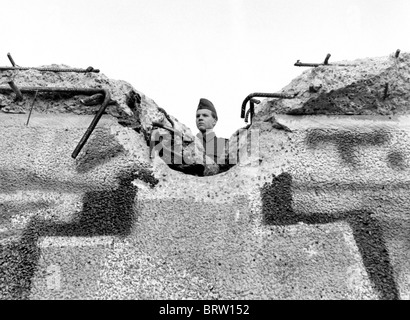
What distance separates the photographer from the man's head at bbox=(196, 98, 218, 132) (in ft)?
15.6

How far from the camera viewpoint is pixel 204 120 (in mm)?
4777

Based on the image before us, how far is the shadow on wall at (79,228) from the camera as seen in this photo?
8.56ft

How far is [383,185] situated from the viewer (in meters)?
3.16

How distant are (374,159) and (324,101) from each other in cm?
72

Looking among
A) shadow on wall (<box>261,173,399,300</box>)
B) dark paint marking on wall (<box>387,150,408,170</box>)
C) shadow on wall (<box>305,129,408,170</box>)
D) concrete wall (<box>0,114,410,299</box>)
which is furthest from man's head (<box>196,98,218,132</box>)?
dark paint marking on wall (<box>387,150,408,170</box>)

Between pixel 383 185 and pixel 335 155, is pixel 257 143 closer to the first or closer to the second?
pixel 335 155

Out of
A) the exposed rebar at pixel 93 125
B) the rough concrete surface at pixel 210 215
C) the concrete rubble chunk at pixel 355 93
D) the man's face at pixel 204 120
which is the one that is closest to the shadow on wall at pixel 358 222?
the rough concrete surface at pixel 210 215

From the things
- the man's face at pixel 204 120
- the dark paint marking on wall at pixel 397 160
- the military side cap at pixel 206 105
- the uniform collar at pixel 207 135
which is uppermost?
the dark paint marking on wall at pixel 397 160

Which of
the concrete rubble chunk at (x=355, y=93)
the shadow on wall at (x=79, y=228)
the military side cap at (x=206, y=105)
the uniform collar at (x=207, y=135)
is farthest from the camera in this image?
the military side cap at (x=206, y=105)

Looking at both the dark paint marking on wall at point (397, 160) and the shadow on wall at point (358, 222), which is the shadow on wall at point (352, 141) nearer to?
the dark paint marking on wall at point (397, 160)

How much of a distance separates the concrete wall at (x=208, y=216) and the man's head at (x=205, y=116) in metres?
1.17

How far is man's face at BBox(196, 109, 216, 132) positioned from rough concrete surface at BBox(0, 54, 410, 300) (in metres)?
1.10

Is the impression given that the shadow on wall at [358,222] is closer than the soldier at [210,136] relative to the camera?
Yes

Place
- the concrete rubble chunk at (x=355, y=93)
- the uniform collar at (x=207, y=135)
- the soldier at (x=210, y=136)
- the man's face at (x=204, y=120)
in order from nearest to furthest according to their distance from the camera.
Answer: the concrete rubble chunk at (x=355, y=93) → the soldier at (x=210, y=136) → the uniform collar at (x=207, y=135) → the man's face at (x=204, y=120)
